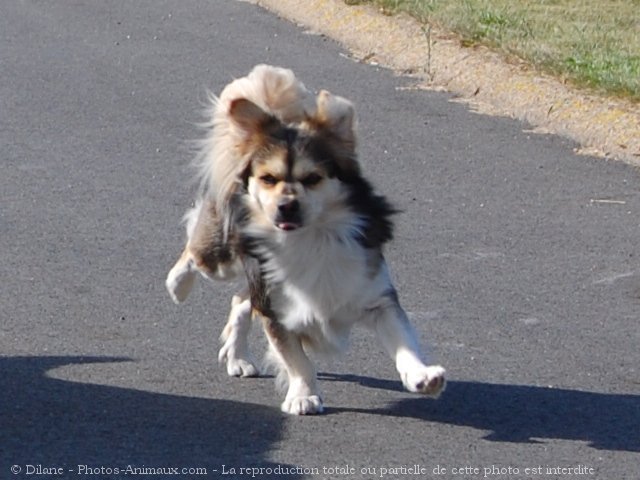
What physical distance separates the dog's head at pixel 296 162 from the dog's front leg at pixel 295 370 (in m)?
0.42

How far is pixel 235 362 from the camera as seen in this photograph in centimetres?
651

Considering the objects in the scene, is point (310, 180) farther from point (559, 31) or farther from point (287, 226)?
point (559, 31)

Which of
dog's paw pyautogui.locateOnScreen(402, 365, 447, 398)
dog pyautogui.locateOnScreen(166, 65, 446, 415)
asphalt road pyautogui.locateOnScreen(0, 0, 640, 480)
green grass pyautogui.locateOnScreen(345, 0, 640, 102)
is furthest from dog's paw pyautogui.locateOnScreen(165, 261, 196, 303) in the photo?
green grass pyautogui.locateOnScreen(345, 0, 640, 102)

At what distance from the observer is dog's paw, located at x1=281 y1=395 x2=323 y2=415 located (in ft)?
19.7

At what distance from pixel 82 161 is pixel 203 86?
2.03m

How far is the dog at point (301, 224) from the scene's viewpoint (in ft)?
19.3

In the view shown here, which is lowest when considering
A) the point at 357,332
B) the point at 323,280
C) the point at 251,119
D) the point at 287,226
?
the point at 357,332

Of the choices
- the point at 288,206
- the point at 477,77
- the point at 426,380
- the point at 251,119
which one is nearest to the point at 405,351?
the point at 426,380

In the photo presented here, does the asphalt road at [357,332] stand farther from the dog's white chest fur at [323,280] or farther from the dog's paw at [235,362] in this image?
the dog's white chest fur at [323,280]

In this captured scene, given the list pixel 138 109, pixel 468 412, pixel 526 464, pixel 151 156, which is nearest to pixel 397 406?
pixel 468 412

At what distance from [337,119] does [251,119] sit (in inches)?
12.5

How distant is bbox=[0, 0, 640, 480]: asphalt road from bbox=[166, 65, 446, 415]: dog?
280 mm

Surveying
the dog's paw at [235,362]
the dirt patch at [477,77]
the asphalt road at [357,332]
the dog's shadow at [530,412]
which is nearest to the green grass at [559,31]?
the dirt patch at [477,77]

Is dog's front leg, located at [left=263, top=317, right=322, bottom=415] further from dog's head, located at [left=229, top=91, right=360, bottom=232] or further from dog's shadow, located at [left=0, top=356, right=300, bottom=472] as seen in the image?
dog's head, located at [left=229, top=91, right=360, bottom=232]
